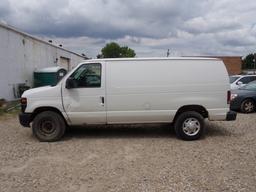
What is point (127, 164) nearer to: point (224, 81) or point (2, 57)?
point (224, 81)

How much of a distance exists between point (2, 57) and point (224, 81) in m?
10.5

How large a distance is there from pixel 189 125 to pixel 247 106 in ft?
19.6

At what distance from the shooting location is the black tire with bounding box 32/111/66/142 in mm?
8477

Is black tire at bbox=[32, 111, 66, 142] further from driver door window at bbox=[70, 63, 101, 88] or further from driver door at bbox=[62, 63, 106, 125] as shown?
driver door window at bbox=[70, 63, 101, 88]

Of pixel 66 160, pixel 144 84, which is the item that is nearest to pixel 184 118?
pixel 144 84

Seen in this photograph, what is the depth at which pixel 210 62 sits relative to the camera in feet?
28.1

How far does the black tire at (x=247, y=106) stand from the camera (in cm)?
1358

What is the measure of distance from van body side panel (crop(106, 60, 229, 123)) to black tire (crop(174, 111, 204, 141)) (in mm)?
267

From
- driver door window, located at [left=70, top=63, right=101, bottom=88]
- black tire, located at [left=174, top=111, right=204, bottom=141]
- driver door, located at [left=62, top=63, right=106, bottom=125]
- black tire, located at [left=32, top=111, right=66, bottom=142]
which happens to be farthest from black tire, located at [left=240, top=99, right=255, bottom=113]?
black tire, located at [left=32, top=111, right=66, bottom=142]


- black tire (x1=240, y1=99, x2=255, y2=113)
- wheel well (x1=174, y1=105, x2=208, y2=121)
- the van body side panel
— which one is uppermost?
the van body side panel

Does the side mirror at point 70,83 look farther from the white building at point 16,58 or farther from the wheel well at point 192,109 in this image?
the white building at point 16,58

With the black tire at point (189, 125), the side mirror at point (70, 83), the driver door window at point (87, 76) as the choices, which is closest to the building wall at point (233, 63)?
the black tire at point (189, 125)

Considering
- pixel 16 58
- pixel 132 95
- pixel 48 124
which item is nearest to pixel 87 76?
pixel 132 95

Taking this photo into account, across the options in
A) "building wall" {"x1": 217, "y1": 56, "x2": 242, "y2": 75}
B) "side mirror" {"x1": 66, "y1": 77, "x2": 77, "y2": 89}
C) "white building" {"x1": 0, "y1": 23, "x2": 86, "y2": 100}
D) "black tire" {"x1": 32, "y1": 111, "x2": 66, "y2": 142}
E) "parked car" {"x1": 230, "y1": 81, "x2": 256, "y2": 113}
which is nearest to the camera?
"side mirror" {"x1": 66, "y1": 77, "x2": 77, "y2": 89}
